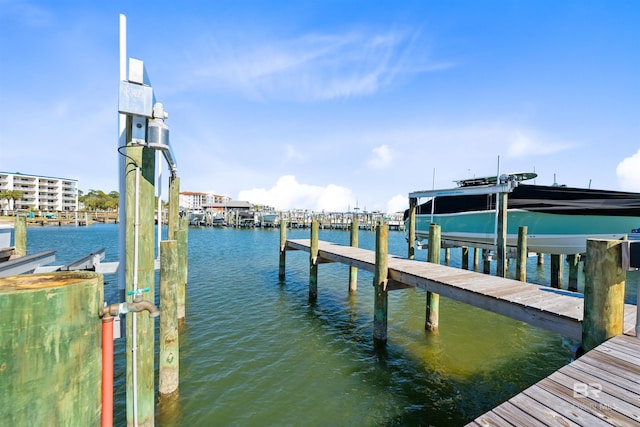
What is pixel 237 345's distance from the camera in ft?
26.2

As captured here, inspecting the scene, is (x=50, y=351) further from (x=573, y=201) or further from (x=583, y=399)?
(x=573, y=201)

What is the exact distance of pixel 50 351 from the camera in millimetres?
1744

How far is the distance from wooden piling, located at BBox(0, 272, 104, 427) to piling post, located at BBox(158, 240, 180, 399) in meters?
3.51

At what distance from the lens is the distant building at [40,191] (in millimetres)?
79500

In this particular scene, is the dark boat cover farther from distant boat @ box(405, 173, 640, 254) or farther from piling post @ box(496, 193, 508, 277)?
piling post @ box(496, 193, 508, 277)

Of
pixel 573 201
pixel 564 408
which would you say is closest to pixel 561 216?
pixel 573 201

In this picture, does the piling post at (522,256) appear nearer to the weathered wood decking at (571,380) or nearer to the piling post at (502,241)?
the piling post at (502,241)

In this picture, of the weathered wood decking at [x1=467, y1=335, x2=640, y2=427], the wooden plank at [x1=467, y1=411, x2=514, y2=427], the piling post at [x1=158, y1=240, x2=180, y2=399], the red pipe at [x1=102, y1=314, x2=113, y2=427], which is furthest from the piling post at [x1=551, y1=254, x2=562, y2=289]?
the red pipe at [x1=102, y1=314, x2=113, y2=427]

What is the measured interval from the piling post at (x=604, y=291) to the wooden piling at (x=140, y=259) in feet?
18.6

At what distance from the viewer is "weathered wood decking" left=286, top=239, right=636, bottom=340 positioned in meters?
4.77

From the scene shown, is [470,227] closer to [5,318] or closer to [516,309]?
[516,309]

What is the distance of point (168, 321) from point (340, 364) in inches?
159

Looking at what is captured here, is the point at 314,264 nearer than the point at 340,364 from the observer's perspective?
No

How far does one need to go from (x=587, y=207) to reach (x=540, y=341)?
9.39 m
